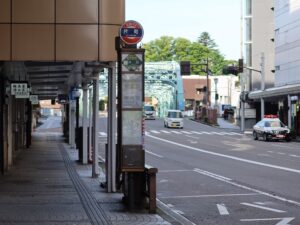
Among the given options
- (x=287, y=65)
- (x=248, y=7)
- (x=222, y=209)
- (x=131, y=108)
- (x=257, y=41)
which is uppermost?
(x=248, y=7)

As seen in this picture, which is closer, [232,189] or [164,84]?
[232,189]

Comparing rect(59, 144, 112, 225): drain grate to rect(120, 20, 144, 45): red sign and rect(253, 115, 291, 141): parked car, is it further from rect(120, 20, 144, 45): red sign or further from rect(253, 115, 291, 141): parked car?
rect(253, 115, 291, 141): parked car

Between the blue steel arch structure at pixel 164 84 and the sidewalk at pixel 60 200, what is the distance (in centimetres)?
7768

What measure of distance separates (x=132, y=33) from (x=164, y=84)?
315 ft

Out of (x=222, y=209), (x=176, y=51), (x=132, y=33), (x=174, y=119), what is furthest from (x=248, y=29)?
(x=132, y=33)

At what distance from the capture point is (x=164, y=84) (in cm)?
10838

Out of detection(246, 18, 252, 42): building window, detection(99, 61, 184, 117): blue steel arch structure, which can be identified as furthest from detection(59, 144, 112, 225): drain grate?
detection(99, 61, 184, 117): blue steel arch structure

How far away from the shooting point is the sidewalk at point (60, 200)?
1097cm

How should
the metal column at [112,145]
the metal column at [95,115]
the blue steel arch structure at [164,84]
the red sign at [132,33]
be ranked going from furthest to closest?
the blue steel arch structure at [164,84]
the metal column at [95,115]
the metal column at [112,145]
the red sign at [132,33]

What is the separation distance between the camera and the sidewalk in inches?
432

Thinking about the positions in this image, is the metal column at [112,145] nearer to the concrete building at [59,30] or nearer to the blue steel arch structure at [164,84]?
the concrete building at [59,30]

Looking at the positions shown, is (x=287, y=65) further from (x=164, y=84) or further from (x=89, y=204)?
(x=89, y=204)

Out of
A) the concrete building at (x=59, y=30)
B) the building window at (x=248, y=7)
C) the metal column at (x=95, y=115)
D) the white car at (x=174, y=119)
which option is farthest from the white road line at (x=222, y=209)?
the building window at (x=248, y=7)

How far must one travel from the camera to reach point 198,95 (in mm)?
137875
